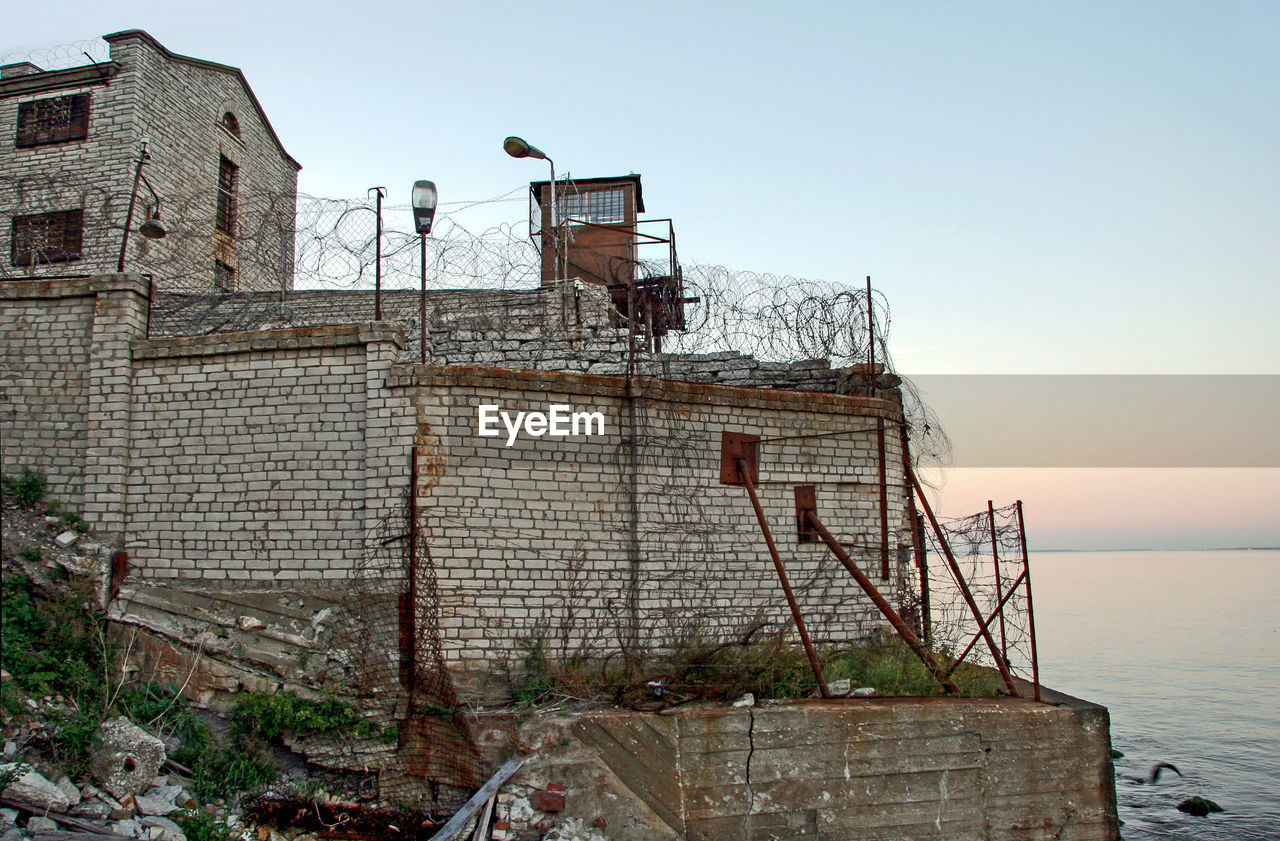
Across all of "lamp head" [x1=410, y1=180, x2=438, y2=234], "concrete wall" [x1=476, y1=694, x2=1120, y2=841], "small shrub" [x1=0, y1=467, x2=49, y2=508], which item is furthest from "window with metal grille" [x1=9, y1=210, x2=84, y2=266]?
"concrete wall" [x1=476, y1=694, x2=1120, y2=841]

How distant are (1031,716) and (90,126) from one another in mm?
17053

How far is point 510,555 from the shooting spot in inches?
310

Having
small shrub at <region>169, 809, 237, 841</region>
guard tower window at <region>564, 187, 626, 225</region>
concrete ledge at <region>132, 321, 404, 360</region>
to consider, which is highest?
guard tower window at <region>564, 187, 626, 225</region>

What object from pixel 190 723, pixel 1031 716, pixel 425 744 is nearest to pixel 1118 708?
pixel 1031 716

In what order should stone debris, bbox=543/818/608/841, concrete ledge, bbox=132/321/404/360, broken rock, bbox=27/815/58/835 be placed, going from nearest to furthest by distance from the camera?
broken rock, bbox=27/815/58/835, stone debris, bbox=543/818/608/841, concrete ledge, bbox=132/321/404/360

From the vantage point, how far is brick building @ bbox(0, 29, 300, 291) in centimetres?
1427

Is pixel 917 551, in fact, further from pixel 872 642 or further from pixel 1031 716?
pixel 1031 716

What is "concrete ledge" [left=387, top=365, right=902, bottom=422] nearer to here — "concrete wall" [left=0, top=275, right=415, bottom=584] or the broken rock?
"concrete wall" [left=0, top=275, right=415, bottom=584]

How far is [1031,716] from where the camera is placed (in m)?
7.61

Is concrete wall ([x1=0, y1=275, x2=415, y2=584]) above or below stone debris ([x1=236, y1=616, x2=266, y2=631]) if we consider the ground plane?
above

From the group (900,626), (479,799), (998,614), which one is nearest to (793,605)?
(900,626)

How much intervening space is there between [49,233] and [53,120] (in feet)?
7.35

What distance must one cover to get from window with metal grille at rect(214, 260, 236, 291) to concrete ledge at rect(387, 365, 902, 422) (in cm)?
1017

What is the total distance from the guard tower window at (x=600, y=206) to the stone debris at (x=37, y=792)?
12586 millimetres
